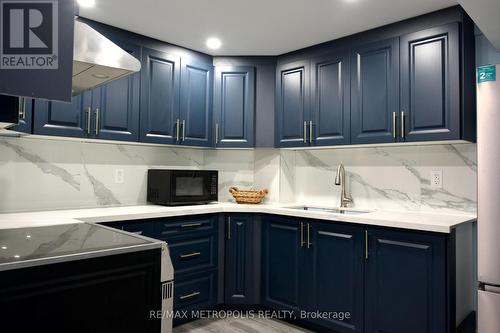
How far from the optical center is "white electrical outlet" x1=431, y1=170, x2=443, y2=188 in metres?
2.60

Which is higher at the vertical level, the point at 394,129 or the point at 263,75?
the point at 263,75

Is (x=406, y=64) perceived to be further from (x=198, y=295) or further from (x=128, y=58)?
(x=198, y=295)

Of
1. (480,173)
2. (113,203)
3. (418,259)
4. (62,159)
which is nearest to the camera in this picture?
(480,173)

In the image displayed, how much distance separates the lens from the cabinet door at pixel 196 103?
3137 mm

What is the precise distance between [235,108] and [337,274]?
166 cm

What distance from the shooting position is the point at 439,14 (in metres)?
2.37

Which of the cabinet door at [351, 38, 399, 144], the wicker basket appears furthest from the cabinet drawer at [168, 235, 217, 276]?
the cabinet door at [351, 38, 399, 144]

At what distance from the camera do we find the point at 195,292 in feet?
9.17

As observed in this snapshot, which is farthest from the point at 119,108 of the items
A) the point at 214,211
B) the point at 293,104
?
the point at 293,104

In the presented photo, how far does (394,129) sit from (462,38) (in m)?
0.67

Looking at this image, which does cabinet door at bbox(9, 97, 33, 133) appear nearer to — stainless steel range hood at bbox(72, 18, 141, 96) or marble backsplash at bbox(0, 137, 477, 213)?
marble backsplash at bbox(0, 137, 477, 213)

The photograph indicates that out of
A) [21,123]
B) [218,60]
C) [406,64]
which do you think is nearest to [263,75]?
[218,60]

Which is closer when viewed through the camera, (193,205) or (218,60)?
(193,205)
